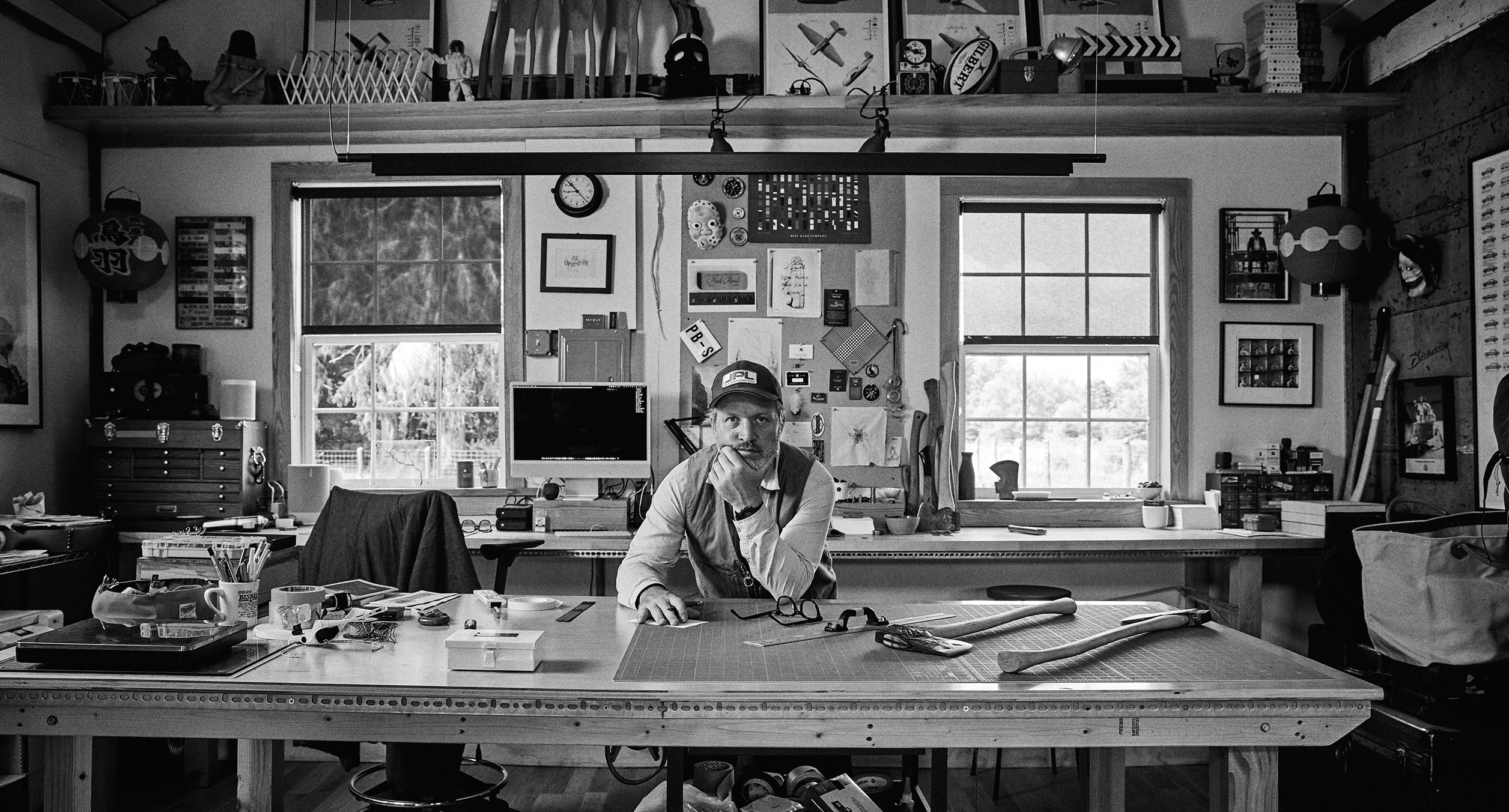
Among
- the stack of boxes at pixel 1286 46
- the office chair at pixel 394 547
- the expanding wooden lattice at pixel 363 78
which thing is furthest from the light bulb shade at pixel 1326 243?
the expanding wooden lattice at pixel 363 78

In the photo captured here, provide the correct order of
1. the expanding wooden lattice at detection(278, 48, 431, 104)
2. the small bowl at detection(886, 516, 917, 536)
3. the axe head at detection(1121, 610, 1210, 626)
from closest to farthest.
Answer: the axe head at detection(1121, 610, 1210, 626)
the small bowl at detection(886, 516, 917, 536)
the expanding wooden lattice at detection(278, 48, 431, 104)

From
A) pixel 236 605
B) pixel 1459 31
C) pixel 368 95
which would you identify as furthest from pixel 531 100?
pixel 1459 31

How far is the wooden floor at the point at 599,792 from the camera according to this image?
3531 mm

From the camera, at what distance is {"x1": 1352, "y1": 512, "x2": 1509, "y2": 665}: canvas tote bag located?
279 cm

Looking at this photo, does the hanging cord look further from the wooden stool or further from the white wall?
the white wall

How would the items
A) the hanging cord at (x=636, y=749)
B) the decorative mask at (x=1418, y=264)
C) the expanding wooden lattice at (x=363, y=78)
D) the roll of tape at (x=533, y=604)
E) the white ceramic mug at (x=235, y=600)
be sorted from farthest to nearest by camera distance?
1. the expanding wooden lattice at (x=363, y=78)
2. the decorative mask at (x=1418, y=264)
3. the hanging cord at (x=636, y=749)
4. the roll of tape at (x=533, y=604)
5. the white ceramic mug at (x=235, y=600)

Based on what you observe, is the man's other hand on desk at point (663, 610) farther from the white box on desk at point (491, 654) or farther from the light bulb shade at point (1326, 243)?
the light bulb shade at point (1326, 243)

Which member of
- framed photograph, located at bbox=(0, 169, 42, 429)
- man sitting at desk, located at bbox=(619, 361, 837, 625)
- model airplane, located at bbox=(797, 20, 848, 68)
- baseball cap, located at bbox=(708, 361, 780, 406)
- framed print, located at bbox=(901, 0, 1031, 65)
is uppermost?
framed print, located at bbox=(901, 0, 1031, 65)

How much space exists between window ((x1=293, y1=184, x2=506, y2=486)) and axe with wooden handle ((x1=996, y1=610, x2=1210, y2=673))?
3.42m

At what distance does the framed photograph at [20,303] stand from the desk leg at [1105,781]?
15.0 ft

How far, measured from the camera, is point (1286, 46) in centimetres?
444

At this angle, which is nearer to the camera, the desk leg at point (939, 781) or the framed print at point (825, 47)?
the desk leg at point (939, 781)

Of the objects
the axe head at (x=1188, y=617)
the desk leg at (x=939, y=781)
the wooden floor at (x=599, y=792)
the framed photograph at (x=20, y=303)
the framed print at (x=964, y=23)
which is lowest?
the wooden floor at (x=599, y=792)

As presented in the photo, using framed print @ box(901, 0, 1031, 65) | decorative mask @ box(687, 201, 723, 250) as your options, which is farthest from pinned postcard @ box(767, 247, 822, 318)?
framed print @ box(901, 0, 1031, 65)
